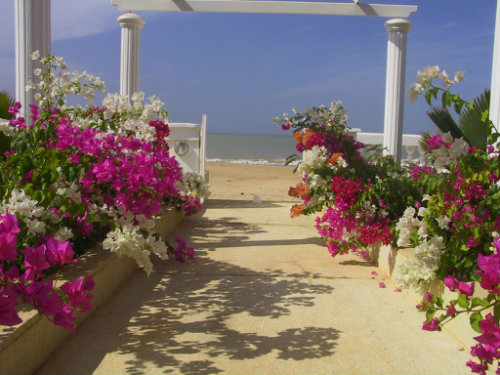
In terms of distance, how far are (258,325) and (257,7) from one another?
511cm

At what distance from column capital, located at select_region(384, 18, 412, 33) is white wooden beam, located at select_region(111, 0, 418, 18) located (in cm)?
8

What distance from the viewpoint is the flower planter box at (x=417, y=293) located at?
2.21m

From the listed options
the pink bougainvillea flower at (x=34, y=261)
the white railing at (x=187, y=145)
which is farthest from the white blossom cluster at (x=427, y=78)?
the white railing at (x=187, y=145)

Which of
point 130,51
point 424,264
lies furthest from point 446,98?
point 130,51

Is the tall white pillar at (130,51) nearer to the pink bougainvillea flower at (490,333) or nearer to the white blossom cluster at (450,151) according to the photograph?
the white blossom cluster at (450,151)

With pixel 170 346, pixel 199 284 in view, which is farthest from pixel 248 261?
pixel 170 346

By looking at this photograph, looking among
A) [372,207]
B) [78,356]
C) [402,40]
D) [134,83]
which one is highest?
[402,40]

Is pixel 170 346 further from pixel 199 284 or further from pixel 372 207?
pixel 372 207

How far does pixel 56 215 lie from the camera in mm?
2279

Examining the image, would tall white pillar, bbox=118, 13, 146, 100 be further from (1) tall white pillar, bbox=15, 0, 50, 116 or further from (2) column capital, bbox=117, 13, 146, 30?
(1) tall white pillar, bbox=15, 0, 50, 116

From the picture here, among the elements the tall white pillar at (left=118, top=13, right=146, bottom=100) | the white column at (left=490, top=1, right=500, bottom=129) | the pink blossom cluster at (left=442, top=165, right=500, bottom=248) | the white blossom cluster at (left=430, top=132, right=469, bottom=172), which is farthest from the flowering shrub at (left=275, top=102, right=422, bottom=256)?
the tall white pillar at (left=118, top=13, right=146, bottom=100)

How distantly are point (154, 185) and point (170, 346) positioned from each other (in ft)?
3.17

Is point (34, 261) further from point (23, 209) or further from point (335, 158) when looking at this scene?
point (335, 158)

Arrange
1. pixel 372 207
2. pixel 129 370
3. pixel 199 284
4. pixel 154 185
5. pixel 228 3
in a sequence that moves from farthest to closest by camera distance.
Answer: pixel 228 3
pixel 372 207
pixel 199 284
pixel 154 185
pixel 129 370
